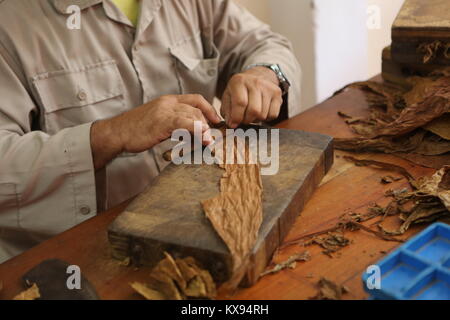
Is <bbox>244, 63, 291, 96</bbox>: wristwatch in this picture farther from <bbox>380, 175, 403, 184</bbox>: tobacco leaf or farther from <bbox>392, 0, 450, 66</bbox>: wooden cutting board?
<bbox>380, 175, 403, 184</bbox>: tobacco leaf

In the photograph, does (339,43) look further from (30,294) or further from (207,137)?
(30,294)

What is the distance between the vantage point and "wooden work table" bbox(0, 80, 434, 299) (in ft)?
2.50

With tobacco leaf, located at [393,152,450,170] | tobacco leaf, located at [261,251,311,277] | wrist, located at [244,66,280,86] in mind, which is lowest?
tobacco leaf, located at [261,251,311,277]

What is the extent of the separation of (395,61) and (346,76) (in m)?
1.13

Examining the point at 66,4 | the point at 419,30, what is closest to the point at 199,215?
the point at 66,4

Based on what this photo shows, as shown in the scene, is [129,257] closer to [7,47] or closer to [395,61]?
[7,47]

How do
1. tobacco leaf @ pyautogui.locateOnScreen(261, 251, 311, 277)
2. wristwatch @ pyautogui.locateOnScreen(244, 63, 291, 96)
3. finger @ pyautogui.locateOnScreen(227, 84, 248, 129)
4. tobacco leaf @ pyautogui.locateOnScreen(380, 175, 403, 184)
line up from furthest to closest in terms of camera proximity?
wristwatch @ pyautogui.locateOnScreen(244, 63, 291, 96) < finger @ pyautogui.locateOnScreen(227, 84, 248, 129) < tobacco leaf @ pyautogui.locateOnScreen(380, 175, 403, 184) < tobacco leaf @ pyautogui.locateOnScreen(261, 251, 311, 277)

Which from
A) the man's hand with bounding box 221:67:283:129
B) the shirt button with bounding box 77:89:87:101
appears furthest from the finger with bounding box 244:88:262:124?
the shirt button with bounding box 77:89:87:101

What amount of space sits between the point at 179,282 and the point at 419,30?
89 cm

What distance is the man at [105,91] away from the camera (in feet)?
3.46

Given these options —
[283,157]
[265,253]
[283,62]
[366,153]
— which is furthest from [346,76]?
[265,253]

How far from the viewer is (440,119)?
3.63 ft

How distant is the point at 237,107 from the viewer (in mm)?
1161

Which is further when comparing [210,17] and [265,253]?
[210,17]
